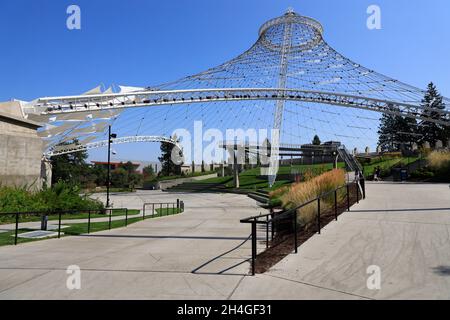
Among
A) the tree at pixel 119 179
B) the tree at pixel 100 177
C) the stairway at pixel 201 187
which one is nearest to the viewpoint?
the stairway at pixel 201 187

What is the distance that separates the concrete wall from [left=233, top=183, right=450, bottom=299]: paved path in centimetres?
1995

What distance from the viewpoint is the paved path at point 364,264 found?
4676 millimetres

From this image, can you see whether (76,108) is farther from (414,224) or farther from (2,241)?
(414,224)

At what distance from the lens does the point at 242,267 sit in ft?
20.7

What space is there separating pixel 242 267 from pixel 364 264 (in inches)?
86.0

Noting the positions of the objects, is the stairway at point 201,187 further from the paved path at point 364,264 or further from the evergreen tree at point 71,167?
the paved path at point 364,264

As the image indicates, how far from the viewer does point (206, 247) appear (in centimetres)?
912

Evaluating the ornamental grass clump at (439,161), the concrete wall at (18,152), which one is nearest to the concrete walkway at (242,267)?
the concrete wall at (18,152)

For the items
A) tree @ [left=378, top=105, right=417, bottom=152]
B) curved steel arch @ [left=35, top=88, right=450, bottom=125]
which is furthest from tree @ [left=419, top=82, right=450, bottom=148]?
curved steel arch @ [left=35, top=88, right=450, bottom=125]

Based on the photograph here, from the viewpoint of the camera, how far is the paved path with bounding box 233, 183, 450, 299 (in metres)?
4.68

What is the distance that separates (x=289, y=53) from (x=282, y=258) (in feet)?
176

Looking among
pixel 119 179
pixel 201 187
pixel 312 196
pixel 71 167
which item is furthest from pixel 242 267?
pixel 119 179

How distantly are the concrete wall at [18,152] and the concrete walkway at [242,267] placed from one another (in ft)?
44.9

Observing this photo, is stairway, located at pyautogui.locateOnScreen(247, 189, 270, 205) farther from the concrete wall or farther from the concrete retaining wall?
the concrete retaining wall
